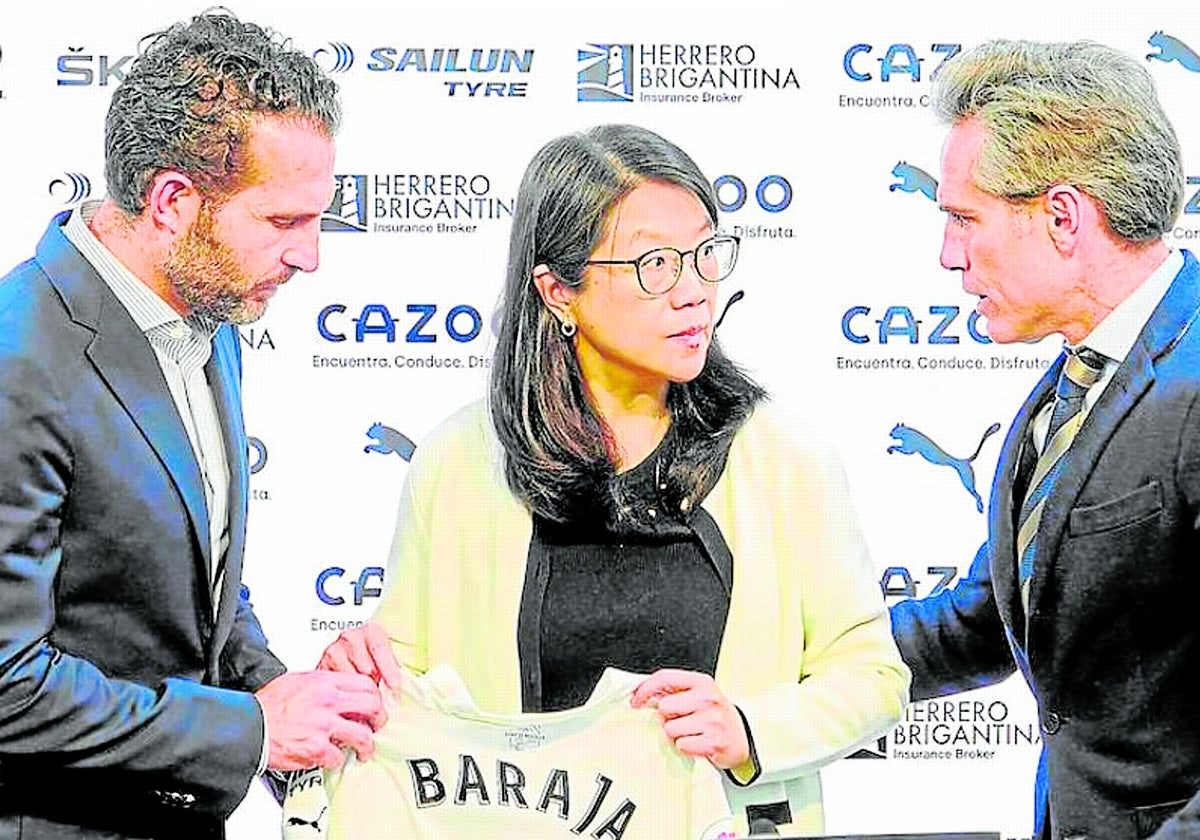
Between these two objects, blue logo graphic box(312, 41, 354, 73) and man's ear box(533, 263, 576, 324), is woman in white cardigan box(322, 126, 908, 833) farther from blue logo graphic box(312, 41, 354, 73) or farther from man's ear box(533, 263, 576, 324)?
blue logo graphic box(312, 41, 354, 73)

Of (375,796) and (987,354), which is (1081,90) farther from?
(375,796)

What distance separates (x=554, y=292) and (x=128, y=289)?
61 centimetres

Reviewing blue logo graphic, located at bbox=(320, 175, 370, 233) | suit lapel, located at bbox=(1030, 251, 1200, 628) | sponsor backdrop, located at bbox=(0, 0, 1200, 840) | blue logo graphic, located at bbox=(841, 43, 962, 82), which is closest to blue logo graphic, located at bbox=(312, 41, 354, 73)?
sponsor backdrop, located at bbox=(0, 0, 1200, 840)

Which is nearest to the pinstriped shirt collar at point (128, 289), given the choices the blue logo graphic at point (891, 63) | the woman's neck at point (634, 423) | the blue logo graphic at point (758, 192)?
the woman's neck at point (634, 423)

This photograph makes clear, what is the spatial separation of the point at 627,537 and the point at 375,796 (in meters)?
0.53

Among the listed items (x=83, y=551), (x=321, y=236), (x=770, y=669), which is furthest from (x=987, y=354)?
(x=83, y=551)

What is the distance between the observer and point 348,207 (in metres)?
2.56

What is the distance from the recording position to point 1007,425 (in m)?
2.60

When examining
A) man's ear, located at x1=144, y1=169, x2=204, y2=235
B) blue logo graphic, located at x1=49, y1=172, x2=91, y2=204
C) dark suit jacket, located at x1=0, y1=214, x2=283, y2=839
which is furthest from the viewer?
blue logo graphic, located at x1=49, y1=172, x2=91, y2=204

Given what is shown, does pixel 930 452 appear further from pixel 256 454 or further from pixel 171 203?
pixel 171 203

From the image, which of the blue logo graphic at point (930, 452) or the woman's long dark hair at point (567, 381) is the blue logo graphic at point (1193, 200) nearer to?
the blue logo graphic at point (930, 452)

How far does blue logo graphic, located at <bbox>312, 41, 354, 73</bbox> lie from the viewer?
8.34 feet

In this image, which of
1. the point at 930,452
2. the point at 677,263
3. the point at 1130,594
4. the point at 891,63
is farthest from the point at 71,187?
the point at 1130,594

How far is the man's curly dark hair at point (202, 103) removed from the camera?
2398 mm
